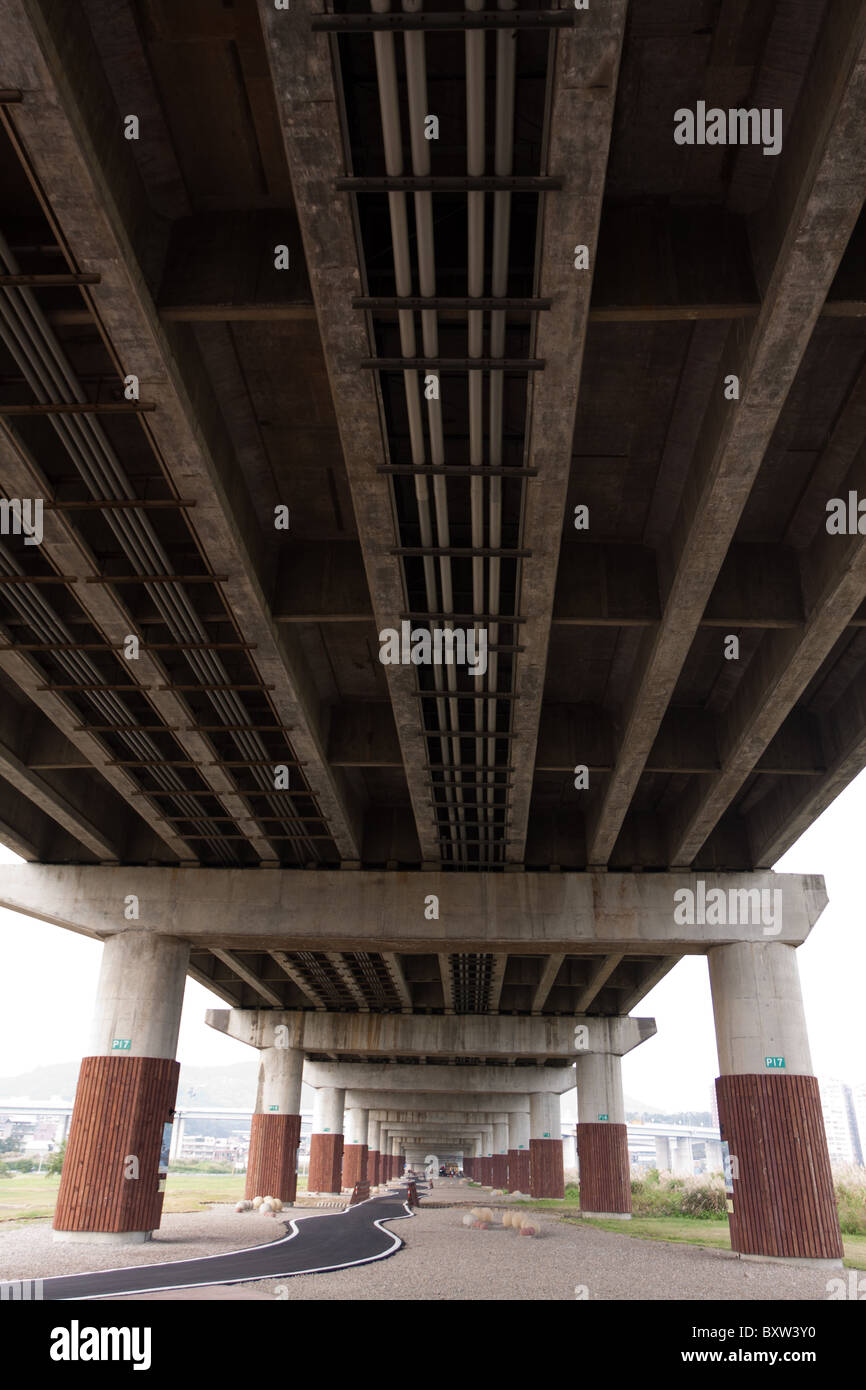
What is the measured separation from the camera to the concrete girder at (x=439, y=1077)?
53.2 metres

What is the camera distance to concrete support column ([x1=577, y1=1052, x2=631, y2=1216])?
3919 centimetres

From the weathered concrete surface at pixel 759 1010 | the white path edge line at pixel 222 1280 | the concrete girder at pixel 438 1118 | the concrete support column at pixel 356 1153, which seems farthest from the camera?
the concrete girder at pixel 438 1118

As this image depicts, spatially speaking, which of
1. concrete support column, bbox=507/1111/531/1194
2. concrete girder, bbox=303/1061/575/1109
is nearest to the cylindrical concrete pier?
concrete support column, bbox=507/1111/531/1194

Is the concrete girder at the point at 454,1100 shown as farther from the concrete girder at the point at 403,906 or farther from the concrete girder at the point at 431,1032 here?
the concrete girder at the point at 403,906

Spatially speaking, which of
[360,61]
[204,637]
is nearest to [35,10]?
[360,61]

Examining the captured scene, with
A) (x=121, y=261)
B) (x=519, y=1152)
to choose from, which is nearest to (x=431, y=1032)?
(x=519, y=1152)

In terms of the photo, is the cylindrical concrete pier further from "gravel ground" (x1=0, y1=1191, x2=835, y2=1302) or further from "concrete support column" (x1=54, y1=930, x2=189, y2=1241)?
→ "concrete support column" (x1=54, y1=930, x2=189, y2=1241)

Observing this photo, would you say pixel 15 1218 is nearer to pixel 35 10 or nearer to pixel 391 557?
pixel 391 557

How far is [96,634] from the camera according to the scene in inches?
585

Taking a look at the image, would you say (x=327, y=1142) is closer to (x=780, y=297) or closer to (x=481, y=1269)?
(x=481, y=1269)

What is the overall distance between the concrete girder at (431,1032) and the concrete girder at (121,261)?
1185 inches

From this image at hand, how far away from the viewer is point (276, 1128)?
3941cm

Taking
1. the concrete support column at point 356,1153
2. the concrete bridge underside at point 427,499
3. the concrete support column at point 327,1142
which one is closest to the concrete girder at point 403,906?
the concrete bridge underside at point 427,499
